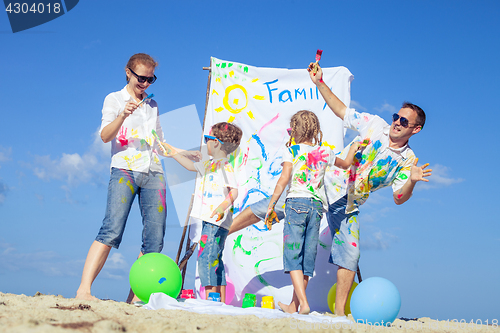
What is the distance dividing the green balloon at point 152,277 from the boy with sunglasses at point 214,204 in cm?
37

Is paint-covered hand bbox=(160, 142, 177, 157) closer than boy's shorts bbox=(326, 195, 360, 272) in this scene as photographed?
No

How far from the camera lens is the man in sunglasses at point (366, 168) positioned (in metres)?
3.41

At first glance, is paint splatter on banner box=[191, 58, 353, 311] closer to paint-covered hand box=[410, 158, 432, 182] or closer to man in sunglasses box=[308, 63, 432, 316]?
man in sunglasses box=[308, 63, 432, 316]

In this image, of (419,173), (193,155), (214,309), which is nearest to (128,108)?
(193,155)

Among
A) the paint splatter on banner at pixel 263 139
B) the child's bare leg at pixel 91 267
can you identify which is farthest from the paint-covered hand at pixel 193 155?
the child's bare leg at pixel 91 267

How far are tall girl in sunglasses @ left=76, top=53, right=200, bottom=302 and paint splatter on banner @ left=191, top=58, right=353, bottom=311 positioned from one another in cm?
118

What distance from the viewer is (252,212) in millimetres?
3900

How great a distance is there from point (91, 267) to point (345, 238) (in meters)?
2.06

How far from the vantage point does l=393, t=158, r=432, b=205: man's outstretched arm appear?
317 centimetres

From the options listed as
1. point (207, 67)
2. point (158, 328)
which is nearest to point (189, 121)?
point (207, 67)

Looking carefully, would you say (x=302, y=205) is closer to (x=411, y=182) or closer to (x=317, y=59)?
(x=411, y=182)

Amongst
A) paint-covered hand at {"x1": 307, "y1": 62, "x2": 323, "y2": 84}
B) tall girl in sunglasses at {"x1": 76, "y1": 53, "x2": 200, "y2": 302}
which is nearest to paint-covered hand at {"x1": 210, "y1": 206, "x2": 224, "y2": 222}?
tall girl in sunglasses at {"x1": 76, "y1": 53, "x2": 200, "y2": 302}

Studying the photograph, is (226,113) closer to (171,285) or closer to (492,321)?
(171,285)

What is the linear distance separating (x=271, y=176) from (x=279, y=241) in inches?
29.7
